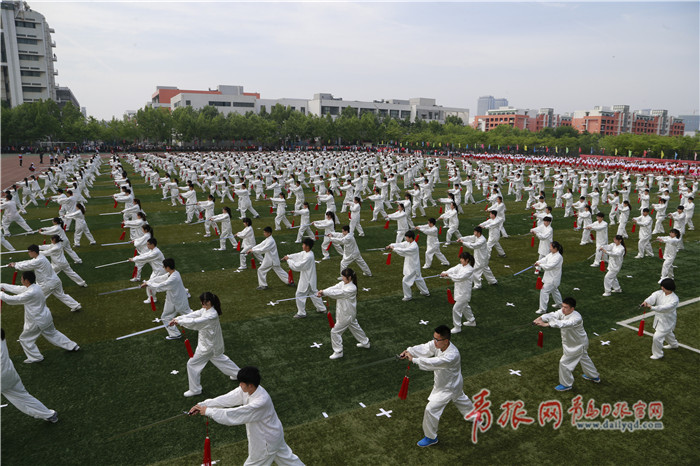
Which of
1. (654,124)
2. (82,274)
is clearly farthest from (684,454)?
(654,124)

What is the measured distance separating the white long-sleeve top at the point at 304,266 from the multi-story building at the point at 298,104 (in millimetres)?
91849

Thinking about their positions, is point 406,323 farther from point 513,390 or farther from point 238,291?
point 238,291

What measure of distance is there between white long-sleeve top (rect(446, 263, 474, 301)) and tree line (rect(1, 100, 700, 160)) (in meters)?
73.1

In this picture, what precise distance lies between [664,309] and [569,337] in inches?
105

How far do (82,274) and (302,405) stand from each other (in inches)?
409

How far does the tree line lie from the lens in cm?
7088

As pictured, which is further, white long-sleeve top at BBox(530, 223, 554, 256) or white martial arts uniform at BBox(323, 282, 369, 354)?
white long-sleeve top at BBox(530, 223, 554, 256)

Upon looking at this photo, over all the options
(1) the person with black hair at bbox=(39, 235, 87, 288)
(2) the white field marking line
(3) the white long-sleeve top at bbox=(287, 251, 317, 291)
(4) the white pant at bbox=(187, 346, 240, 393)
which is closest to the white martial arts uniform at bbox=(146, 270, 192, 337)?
(4) the white pant at bbox=(187, 346, 240, 393)

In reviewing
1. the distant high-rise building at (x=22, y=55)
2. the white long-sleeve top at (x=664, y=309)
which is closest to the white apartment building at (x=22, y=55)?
the distant high-rise building at (x=22, y=55)

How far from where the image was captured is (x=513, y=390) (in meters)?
8.02

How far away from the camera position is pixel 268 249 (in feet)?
40.7

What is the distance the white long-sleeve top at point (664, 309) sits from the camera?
8.98m

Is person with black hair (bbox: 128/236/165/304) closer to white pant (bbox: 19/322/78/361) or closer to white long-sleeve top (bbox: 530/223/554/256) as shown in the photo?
white pant (bbox: 19/322/78/361)

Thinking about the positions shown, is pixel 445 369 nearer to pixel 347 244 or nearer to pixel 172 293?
pixel 172 293
